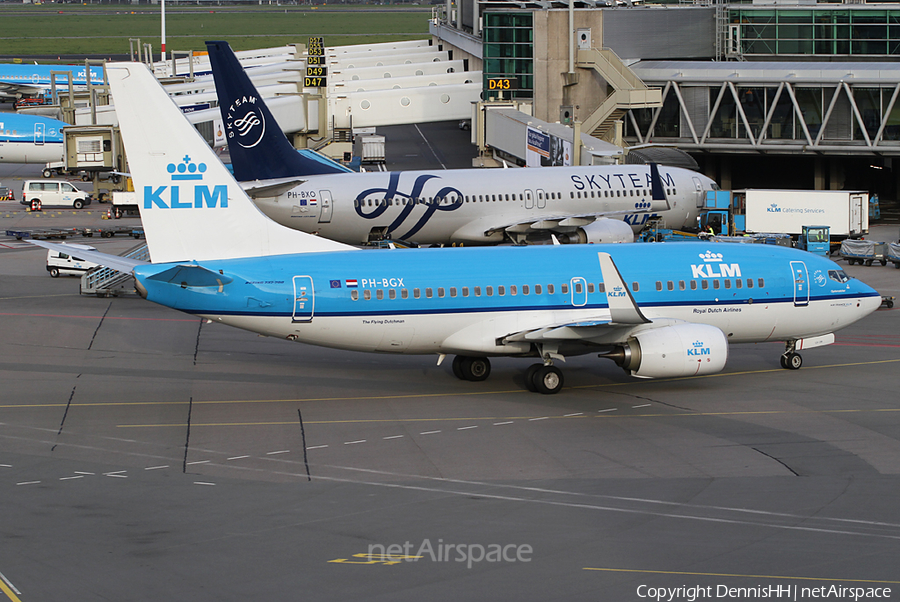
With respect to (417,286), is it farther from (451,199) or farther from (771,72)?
(771,72)

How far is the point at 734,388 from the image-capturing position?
31594 millimetres

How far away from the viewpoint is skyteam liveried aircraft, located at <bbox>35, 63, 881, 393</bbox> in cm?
2892

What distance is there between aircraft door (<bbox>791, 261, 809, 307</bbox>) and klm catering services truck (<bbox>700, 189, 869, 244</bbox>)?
76.6 ft

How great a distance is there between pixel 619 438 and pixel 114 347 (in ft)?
63.8

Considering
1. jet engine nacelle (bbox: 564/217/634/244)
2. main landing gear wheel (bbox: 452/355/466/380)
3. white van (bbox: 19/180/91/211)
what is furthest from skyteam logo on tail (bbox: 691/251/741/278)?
white van (bbox: 19/180/91/211)

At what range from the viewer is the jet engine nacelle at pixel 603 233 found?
51.3 metres

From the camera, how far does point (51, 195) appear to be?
75.2m

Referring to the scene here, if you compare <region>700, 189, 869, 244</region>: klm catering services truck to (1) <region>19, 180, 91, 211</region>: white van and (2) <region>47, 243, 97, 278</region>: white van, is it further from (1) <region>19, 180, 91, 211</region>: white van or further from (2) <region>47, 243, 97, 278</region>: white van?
(1) <region>19, 180, 91, 211</region>: white van

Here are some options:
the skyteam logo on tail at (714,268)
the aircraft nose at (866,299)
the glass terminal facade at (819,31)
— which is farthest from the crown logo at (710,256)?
the glass terminal facade at (819,31)

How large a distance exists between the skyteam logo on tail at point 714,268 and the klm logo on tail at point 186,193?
1395cm

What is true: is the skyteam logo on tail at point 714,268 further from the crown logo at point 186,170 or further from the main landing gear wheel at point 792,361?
the crown logo at point 186,170

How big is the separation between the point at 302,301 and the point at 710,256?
12.4m

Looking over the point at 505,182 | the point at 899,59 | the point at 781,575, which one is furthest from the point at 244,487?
the point at 899,59

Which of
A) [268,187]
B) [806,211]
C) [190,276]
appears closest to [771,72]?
[806,211]
